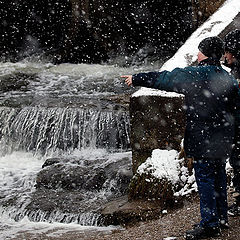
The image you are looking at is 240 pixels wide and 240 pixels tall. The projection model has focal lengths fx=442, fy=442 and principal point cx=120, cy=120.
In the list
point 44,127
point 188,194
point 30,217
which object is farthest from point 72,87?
point 188,194

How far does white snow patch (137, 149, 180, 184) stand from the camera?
488 cm

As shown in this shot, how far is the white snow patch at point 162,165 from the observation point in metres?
4.88

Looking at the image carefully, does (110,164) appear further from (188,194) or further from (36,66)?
(36,66)

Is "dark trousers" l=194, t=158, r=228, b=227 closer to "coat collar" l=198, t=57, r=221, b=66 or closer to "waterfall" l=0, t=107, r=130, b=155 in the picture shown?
"coat collar" l=198, t=57, r=221, b=66

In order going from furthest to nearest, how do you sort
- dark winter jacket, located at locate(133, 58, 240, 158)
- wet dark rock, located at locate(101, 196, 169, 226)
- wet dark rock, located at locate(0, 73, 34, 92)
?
1. wet dark rock, located at locate(0, 73, 34, 92)
2. wet dark rock, located at locate(101, 196, 169, 226)
3. dark winter jacket, located at locate(133, 58, 240, 158)

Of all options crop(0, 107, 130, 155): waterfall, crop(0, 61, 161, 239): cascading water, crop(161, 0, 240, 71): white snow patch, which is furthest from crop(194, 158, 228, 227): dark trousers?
crop(0, 107, 130, 155): waterfall

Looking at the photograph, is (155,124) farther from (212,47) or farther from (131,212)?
(212,47)

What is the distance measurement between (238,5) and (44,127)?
4305 millimetres

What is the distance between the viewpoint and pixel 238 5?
8.22 m

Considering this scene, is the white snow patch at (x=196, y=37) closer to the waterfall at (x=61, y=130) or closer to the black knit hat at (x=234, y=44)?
the black knit hat at (x=234, y=44)

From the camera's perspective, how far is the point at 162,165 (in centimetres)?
491

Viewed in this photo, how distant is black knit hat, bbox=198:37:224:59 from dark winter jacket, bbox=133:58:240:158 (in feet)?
0.35

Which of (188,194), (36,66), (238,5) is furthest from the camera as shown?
(36,66)

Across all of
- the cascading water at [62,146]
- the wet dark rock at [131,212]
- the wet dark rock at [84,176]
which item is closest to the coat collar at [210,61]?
the wet dark rock at [131,212]
